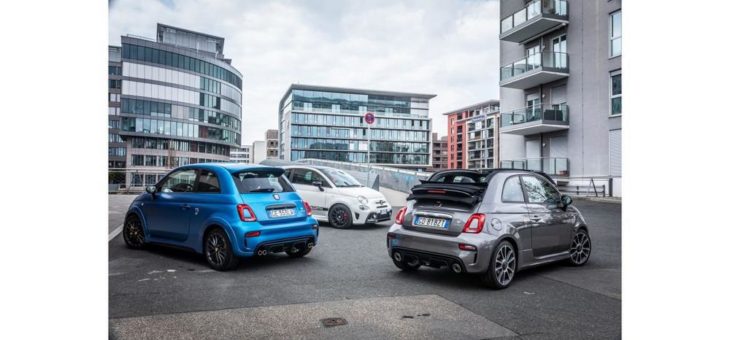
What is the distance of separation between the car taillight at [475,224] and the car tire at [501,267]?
32 cm

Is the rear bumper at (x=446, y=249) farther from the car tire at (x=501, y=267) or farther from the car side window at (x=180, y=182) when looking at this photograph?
the car side window at (x=180, y=182)

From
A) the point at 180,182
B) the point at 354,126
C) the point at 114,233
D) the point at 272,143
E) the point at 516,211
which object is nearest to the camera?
the point at 516,211

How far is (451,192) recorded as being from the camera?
620 centimetres

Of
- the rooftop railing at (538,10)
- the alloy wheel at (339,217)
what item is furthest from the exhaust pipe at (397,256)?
the rooftop railing at (538,10)

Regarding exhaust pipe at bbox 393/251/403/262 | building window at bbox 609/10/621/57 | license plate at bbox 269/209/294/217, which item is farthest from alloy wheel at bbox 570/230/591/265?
building window at bbox 609/10/621/57

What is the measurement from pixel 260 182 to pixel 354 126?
355 feet

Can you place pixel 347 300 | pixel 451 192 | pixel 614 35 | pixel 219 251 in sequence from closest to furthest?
pixel 347 300
pixel 451 192
pixel 219 251
pixel 614 35

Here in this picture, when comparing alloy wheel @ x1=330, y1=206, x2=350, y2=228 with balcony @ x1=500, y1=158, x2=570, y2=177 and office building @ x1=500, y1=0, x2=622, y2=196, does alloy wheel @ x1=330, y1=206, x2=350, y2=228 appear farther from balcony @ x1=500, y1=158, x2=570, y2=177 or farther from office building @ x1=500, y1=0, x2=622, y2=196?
office building @ x1=500, y1=0, x2=622, y2=196

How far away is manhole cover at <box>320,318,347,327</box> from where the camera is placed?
4375 millimetres

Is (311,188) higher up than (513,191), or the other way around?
(513,191)

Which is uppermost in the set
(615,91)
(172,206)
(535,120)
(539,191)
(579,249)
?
(615,91)

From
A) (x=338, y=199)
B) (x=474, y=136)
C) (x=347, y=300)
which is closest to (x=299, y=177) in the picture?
(x=338, y=199)

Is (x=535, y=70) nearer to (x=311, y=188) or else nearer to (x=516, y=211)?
(x=311, y=188)
